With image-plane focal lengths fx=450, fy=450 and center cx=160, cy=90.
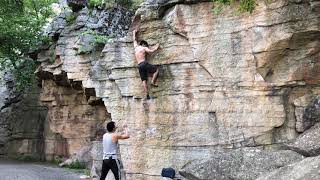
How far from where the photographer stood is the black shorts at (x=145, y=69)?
1300cm

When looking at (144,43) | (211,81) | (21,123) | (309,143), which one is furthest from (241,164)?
(21,123)

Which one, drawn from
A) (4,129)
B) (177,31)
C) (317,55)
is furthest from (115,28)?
(4,129)

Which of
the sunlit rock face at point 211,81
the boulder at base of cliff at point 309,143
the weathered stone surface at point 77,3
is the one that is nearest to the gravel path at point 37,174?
the sunlit rock face at point 211,81

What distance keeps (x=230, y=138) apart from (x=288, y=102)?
1.79 m

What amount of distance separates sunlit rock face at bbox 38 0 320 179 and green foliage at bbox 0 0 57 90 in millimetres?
9475

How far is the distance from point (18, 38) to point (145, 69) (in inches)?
476

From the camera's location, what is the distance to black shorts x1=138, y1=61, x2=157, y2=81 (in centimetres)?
1300

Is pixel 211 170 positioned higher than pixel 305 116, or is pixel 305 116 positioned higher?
pixel 305 116

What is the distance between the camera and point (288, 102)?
1172 cm

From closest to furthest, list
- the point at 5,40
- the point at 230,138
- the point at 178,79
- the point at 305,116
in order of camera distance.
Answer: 1. the point at 305,116
2. the point at 230,138
3. the point at 178,79
4. the point at 5,40

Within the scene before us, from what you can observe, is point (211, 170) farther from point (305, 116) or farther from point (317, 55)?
point (317, 55)

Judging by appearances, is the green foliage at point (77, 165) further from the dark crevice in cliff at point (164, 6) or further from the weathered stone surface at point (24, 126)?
the dark crevice in cliff at point (164, 6)

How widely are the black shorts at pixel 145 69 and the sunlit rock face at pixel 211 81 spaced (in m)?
0.31

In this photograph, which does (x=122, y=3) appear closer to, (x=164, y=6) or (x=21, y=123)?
(x=164, y=6)
